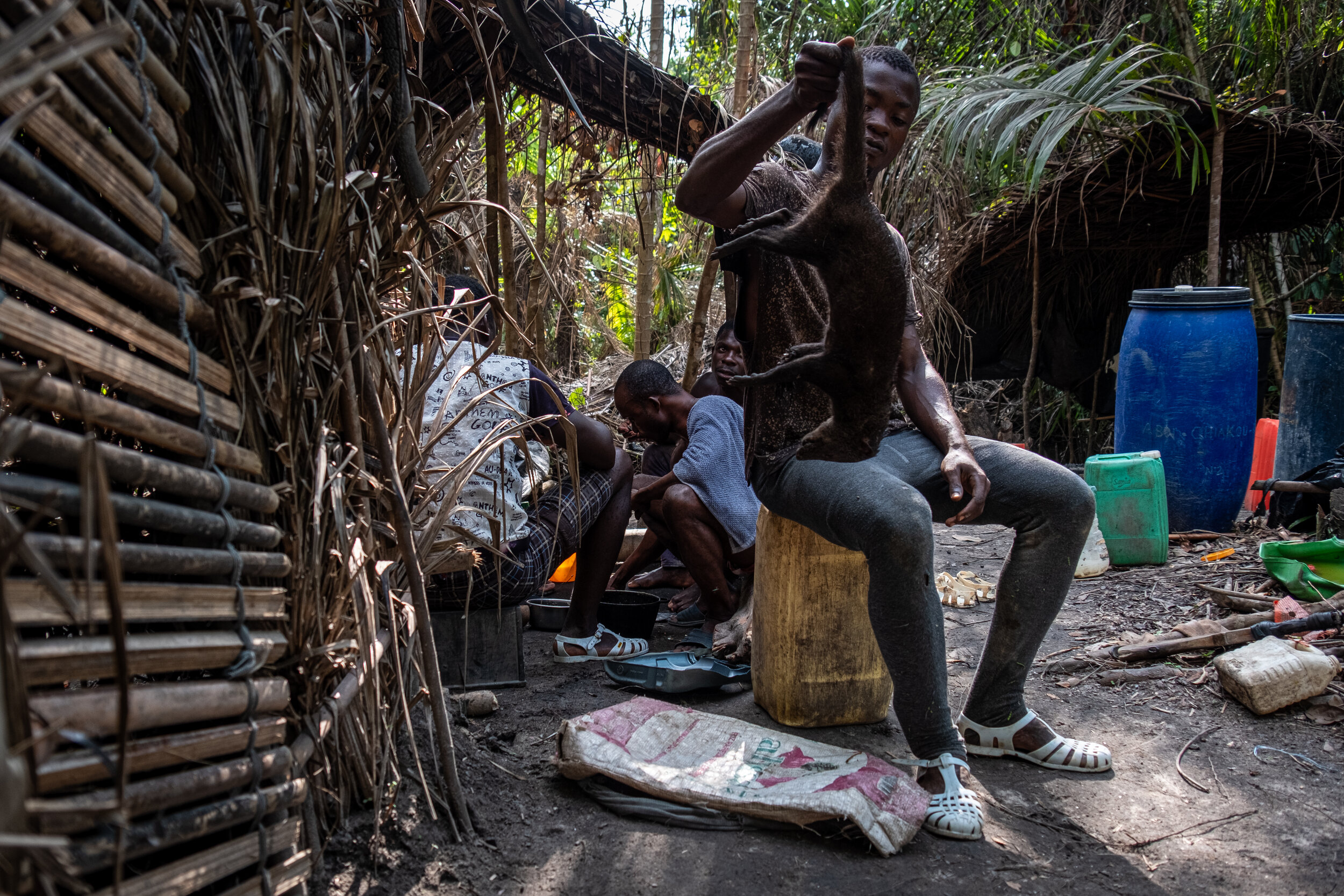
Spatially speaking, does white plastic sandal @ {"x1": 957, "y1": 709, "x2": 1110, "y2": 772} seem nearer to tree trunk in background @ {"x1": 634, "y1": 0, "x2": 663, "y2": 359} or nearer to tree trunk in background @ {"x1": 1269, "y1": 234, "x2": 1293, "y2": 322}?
tree trunk in background @ {"x1": 634, "y1": 0, "x2": 663, "y2": 359}

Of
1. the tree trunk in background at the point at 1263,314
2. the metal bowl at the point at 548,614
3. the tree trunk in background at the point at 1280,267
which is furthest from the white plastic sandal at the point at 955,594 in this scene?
the tree trunk in background at the point at 1280,267

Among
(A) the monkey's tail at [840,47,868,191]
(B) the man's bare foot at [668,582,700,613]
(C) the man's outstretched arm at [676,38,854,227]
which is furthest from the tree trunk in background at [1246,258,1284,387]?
(A) the monkey's tail at [840,47,868,191]

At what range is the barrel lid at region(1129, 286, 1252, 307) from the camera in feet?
16.0

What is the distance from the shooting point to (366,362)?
1.64 m

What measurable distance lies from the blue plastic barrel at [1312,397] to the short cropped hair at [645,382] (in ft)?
11.7

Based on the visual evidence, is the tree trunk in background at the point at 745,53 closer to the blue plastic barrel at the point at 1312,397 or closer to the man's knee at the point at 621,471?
the man's knee at the point at 621,471

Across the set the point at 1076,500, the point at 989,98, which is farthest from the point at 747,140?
the point at 989,98

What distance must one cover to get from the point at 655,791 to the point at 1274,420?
601cm

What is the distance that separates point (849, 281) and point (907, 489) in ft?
1.71

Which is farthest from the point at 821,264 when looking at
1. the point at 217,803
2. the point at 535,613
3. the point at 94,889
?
the point at 535,613

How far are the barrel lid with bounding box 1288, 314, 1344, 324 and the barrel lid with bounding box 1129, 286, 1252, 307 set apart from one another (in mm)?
339

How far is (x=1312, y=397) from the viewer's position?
16.1ft

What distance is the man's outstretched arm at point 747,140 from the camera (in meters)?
1.76

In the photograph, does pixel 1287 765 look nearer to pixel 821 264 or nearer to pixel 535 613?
pixel 821 264
